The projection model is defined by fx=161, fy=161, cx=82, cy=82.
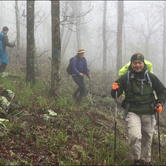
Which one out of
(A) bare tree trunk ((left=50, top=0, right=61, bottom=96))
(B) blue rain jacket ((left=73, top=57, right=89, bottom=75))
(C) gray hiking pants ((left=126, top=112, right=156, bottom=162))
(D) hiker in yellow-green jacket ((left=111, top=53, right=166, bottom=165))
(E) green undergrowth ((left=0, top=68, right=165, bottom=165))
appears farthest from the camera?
(B) blue rain jacket ((left=73, top=57, right=89, bottom=75))

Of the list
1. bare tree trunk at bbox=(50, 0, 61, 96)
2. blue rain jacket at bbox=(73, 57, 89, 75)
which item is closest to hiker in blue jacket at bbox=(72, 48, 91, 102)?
blue rain jacket at bbox=(73, 57, 89, 75)

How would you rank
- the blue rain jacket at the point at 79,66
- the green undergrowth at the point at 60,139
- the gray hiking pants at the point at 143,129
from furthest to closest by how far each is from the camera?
the blue rain jacket at the point at 79,66 < the gray hiking pants at the point at 143,129 < the green undergrowth at the point at 60,139

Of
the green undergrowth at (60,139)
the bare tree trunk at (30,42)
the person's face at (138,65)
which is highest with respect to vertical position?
the bare tree trunk at (30,42)

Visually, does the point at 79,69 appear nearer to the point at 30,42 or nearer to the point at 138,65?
the point at 30,42

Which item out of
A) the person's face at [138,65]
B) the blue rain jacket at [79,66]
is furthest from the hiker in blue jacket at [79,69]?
the person's face at [138,65]

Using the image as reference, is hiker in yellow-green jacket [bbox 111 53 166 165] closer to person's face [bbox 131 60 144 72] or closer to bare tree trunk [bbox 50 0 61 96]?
person's face [bbox 131 60 144 72]

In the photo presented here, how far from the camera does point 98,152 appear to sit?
132 inches

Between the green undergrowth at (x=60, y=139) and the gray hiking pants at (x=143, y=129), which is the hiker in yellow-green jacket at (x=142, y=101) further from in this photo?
the green undergrowth at (x=60, y=139)

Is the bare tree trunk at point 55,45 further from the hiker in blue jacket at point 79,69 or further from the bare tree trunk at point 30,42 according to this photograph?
the bare tree trunk at point 30,42

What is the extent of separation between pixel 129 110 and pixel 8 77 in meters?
5.82

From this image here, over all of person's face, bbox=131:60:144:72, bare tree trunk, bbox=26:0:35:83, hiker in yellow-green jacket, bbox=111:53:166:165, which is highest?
bare tree trunk, bbox=26:0:35:83

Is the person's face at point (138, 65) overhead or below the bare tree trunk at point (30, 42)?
below

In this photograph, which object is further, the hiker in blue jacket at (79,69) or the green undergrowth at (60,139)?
the hiker in blue jacket at (79,69)

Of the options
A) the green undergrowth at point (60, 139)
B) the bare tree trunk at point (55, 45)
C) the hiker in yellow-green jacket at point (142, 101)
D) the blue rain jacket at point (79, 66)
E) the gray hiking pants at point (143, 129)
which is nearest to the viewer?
the green undergrowth at point (60, 139)
